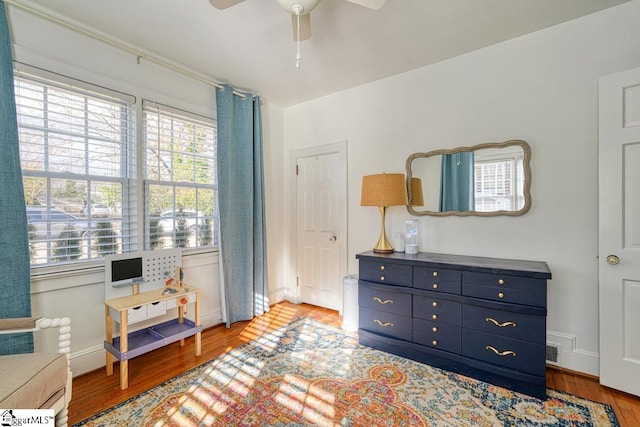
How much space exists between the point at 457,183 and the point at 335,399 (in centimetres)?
206

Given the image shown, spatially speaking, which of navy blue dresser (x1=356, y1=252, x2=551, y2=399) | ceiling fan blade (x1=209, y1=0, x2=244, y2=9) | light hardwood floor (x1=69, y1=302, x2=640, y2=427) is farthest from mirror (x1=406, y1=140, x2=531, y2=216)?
ceiling fan blade (x1=209, y1=0, x2=244, y2=9)

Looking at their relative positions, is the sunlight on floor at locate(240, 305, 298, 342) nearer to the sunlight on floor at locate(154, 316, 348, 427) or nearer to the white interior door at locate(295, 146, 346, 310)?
the white interior door at locate(295, 146, 346, 310)

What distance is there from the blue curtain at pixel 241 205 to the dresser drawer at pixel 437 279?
188 cm

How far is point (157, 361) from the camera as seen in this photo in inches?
96.4

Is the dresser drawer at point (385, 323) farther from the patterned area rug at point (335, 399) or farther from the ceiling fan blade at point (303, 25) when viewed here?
the ceiling fan blade at point (303, 25)

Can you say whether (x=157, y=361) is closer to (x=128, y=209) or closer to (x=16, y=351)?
(x=16, y=351)

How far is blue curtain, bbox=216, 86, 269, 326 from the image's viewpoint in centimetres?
314

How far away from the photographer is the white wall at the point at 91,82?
6.70ft

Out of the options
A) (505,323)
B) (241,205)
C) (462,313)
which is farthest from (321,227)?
(505,323)

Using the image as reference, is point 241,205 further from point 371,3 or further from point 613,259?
point 613,259

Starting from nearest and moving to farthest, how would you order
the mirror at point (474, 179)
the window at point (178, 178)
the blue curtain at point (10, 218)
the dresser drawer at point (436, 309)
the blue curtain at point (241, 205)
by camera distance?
1. the blue curtain at point (10, 218)
2. the dresser drawer at point (436, 309)
3. the mirror at point (474, 179)
4. the window at point (178, 178)
5. the blue curtain at point (241, 205)

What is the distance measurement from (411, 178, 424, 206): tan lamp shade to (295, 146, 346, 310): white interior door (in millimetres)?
830

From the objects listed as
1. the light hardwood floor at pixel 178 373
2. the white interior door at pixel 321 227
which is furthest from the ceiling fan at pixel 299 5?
the light hardwood floor at pixel 178 373

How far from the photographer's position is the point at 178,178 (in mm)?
2896
